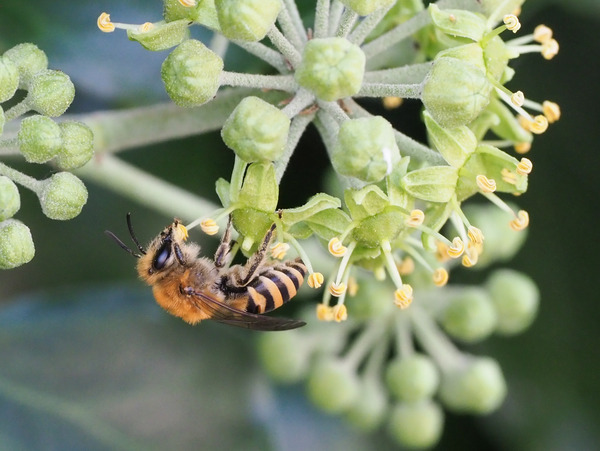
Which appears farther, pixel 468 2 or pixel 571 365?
pixel 571 365

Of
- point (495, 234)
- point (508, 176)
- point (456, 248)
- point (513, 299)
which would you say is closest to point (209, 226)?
point (456, 248)

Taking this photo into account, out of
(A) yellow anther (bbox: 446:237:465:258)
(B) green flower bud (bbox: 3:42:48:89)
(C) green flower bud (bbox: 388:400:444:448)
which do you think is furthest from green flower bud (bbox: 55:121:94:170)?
(C) green flower bud (bbox: 388:400:444:448)

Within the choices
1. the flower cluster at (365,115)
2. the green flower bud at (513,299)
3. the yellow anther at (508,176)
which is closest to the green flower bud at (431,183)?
the flower cluster at (365,115)

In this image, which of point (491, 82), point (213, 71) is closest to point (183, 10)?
point (213, 71)

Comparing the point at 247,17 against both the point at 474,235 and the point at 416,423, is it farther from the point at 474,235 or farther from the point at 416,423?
the point at 416,423

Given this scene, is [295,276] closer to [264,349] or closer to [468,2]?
[468,2]

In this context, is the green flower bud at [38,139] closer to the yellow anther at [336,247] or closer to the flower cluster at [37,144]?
the flower cluster at [37,144]
